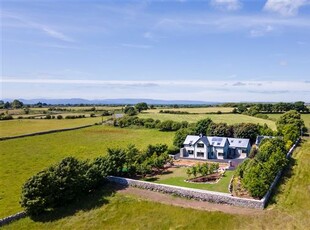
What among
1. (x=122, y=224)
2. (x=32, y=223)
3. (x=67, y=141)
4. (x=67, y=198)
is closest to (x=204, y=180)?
(x=122, y=224)

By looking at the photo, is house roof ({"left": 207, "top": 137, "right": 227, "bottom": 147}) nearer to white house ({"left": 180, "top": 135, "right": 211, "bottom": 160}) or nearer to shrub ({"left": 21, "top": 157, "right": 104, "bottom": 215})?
white house ({"left": 180, "top": 135, "right": 211, "bottom": 160})

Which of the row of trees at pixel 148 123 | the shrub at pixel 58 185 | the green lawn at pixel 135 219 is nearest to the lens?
the green lawn at pixel 135 219

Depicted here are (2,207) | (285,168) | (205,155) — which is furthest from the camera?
(205,155)

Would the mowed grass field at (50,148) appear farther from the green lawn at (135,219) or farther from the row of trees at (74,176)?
the green lawn at (135,219)

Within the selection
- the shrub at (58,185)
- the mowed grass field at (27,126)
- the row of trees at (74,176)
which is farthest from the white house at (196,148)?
the mowed grass field at (27,126)

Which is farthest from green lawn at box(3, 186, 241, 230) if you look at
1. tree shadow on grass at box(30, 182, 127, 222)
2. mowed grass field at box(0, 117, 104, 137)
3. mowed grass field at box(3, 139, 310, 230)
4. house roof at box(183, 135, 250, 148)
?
mowed grass field at box(0, 117, 104, 137)

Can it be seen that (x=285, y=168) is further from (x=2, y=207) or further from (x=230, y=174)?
(x=2, y=207)

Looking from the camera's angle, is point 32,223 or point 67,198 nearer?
point 32,223
